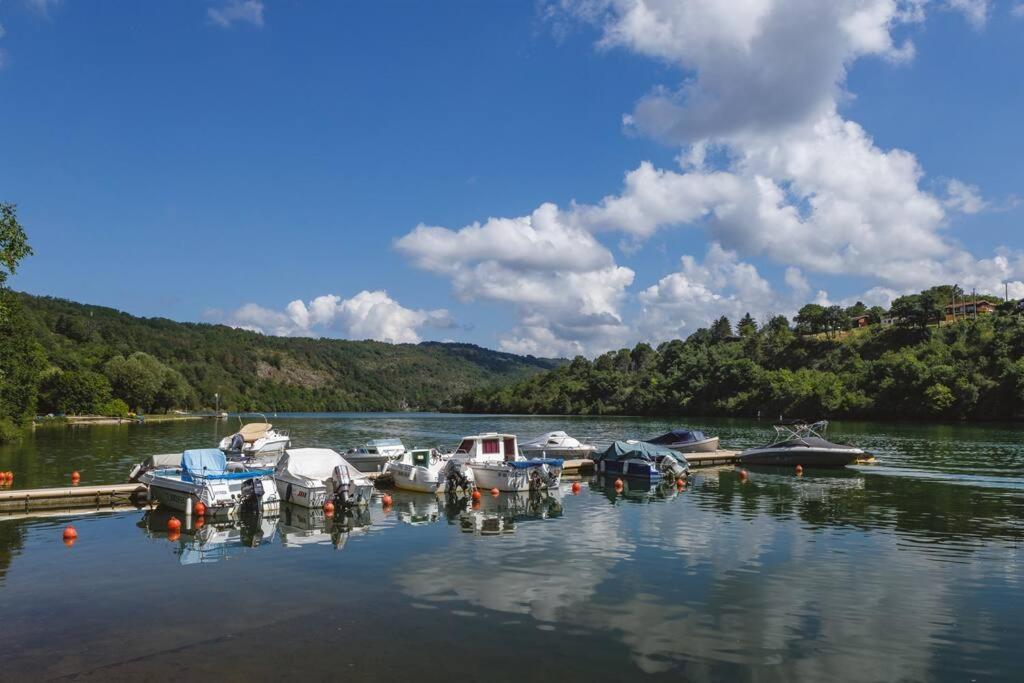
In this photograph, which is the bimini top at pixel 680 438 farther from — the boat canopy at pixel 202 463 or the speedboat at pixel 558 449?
the boat canopy at pixel 202 463

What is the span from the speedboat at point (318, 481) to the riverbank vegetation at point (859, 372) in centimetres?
10493

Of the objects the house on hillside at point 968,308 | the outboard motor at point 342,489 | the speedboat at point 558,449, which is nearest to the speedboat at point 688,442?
the speedboat at point 558,449

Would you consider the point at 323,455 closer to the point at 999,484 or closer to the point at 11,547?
the point at 11,547

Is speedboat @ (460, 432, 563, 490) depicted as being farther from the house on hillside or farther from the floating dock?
the house on hillside

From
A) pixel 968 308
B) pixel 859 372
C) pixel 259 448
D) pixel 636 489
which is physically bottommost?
pixel 636 489

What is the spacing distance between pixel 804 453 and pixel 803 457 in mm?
328

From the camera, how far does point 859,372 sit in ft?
429

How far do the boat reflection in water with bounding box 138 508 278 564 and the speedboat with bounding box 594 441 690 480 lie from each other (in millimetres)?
22461

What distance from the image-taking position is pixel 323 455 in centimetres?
3416

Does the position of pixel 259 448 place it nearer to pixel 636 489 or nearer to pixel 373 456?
pixel 373 456

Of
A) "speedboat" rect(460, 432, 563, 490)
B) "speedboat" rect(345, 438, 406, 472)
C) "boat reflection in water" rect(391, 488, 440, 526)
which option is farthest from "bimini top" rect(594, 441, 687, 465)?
"speedboat" rect(345, 438, 406, 472)

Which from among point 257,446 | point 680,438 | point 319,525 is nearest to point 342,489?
point 319,525

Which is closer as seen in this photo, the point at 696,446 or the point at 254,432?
the point at 696,446

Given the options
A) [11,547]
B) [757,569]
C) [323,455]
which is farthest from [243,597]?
[323,455]
